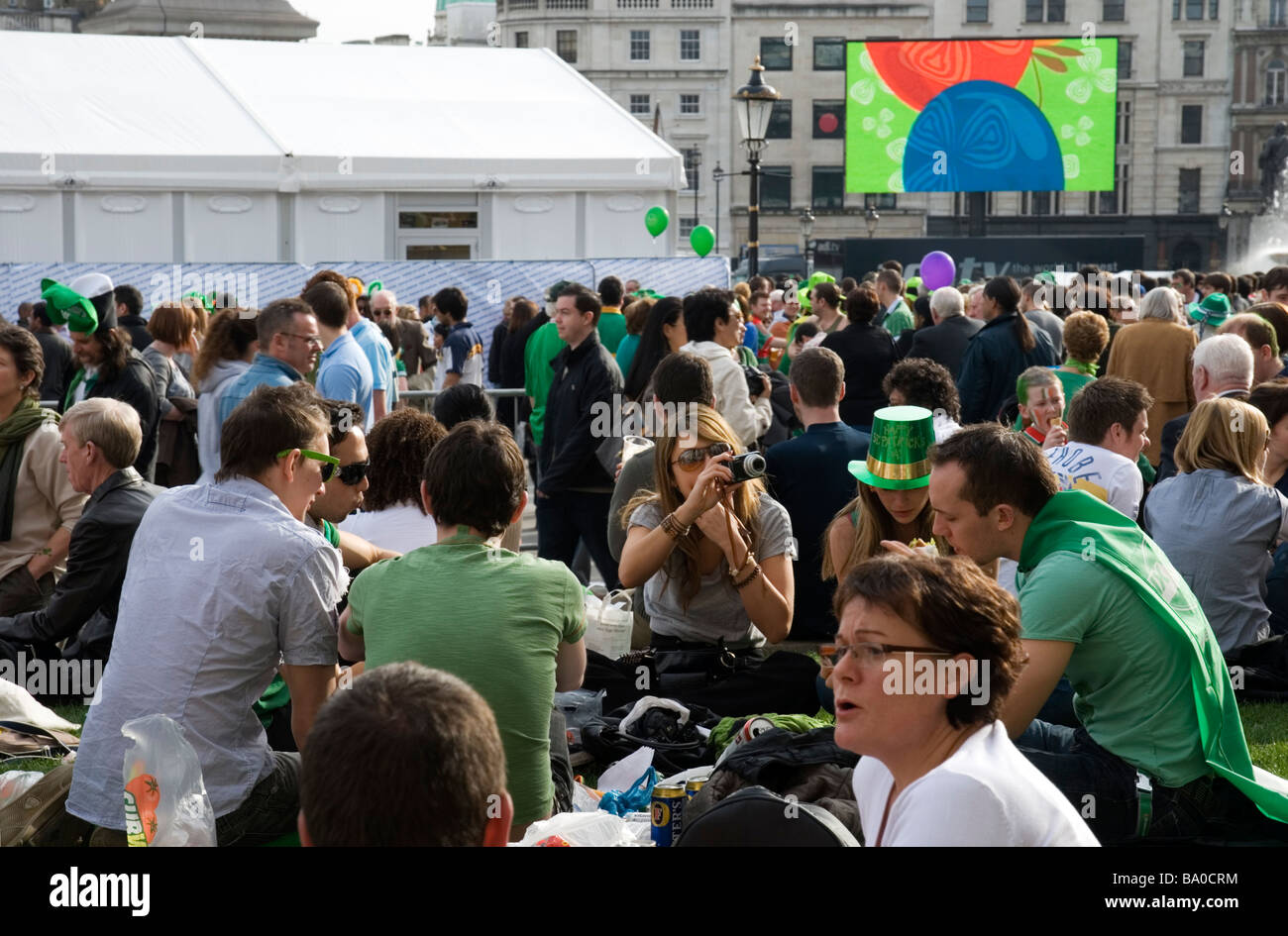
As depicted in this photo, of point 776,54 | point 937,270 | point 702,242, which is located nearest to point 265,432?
point 937,270

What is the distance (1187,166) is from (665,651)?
8347cm

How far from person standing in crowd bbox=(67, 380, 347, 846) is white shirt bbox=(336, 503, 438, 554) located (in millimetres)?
1767

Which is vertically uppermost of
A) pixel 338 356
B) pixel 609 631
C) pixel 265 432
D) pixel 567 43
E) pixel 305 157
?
pixel 567 43

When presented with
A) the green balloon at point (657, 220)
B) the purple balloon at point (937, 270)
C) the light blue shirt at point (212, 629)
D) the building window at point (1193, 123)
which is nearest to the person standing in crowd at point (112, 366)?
the light blue shirt at point (212, 629)

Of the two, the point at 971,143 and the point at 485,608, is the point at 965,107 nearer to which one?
the point at 971,143

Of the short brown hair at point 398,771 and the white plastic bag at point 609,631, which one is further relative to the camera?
the white plastic bag at point 609,631

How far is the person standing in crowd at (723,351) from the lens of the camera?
8398mm

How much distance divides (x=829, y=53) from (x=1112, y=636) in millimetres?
83200

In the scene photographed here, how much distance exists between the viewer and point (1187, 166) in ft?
270

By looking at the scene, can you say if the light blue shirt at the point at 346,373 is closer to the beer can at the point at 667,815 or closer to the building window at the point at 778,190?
the beer can at the point at 667,815

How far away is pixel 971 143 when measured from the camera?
125 feet

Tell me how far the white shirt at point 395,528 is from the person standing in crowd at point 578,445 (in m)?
2.25

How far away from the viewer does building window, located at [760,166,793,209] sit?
266ft
